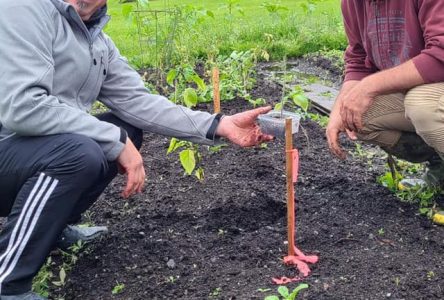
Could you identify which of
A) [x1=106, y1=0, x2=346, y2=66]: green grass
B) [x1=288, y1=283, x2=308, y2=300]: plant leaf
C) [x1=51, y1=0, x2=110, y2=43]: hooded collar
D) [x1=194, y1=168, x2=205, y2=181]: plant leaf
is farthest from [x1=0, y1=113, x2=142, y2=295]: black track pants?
[x1=106, y1=0, x2=346, y2=66]: green grass

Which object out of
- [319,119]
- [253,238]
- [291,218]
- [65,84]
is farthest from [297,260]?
[319,119]

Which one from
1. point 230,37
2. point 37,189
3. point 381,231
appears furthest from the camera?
point 230,37

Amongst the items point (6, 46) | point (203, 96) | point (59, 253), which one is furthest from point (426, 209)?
point (203, 96)

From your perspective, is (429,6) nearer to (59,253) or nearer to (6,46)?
(6,46)

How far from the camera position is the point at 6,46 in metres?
2.16

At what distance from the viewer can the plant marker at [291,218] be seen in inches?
88.4

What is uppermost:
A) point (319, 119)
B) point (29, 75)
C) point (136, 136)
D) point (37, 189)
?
point (29, 75)

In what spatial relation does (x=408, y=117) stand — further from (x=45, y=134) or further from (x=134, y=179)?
(x=45, y=134)

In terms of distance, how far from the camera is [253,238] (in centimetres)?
260

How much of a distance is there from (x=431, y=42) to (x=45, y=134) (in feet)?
4.57

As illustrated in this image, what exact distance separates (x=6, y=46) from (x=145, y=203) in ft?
3.81

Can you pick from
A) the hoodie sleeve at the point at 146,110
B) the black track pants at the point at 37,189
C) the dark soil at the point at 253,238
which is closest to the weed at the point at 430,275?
the dark soil at the point at 253,238

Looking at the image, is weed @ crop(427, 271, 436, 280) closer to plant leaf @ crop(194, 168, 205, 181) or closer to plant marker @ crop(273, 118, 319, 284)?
plant marker @ crop(273, 118, 319, 284)

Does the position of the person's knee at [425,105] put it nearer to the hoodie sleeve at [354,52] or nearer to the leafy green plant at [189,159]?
the hoodie sleeve at [354,52]
